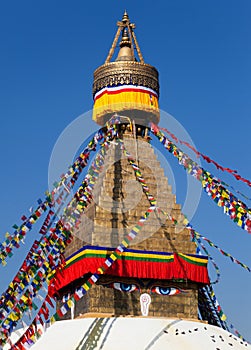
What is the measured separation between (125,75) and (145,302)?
22.3 ft

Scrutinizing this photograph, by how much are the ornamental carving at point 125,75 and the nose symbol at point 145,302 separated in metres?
6.37

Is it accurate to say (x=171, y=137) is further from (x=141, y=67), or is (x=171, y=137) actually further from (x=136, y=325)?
(x=136, y=325)

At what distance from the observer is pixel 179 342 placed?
14219mm

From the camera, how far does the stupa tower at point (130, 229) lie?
1581cm

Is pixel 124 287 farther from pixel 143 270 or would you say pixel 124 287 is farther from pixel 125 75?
pixel 125 75

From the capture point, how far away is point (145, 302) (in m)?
16.0

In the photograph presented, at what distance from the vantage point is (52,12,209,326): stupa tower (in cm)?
1581

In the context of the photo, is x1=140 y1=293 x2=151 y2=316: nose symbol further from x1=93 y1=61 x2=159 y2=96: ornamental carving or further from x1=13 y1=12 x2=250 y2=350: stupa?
x1=93 y1=61 x2=159 y2=96: ornamental carving

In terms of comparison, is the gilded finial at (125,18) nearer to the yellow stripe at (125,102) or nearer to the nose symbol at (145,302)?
the yellow stripe at (125,102)

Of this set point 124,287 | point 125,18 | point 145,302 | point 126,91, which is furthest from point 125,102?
point 145,302

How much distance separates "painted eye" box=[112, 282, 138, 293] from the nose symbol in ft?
0.96

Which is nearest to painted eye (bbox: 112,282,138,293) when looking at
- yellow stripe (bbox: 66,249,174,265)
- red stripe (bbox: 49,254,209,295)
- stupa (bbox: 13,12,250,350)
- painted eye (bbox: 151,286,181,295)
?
stupa (bbox: 13,12,250,350)

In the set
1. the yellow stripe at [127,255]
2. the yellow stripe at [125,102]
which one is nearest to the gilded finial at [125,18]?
the yellow stripe at [125,102]

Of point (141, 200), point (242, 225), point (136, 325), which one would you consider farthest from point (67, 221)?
point (242, 225)
